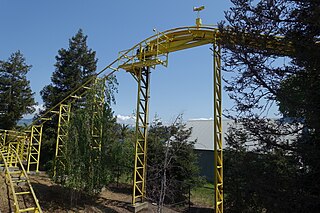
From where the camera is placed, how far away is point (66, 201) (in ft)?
35.0

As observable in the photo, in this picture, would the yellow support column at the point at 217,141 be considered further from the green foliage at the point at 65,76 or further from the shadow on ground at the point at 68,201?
the green foliage at the point at 65,76

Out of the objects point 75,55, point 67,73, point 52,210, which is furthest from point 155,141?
point 75,55

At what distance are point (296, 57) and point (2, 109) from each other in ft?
89.5

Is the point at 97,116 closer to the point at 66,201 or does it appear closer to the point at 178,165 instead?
the point at 66,201

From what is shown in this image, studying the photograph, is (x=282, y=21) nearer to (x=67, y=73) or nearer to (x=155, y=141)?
(x=155, y=141)

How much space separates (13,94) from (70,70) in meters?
7.34

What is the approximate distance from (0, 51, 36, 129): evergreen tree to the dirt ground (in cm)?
1527

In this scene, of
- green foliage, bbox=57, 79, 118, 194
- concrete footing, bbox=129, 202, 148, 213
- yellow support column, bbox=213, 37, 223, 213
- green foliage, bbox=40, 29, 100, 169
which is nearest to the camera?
yellow support column, bbox=213, 37, 223, 213

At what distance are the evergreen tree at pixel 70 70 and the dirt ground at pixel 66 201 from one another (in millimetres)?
11708

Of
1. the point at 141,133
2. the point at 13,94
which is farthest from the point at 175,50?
the point at 13,94

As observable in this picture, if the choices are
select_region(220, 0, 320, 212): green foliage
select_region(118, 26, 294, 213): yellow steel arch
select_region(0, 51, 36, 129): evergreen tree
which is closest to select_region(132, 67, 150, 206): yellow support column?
select_region(118, 26, 294, 213): yellow steel arch

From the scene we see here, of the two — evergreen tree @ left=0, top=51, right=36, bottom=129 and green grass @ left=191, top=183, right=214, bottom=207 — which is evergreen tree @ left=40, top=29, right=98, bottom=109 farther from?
green grass @ left=191, top=183, right=214, bottom=207

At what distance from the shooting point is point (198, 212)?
454 inches

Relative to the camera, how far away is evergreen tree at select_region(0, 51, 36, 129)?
2475 centimetres
